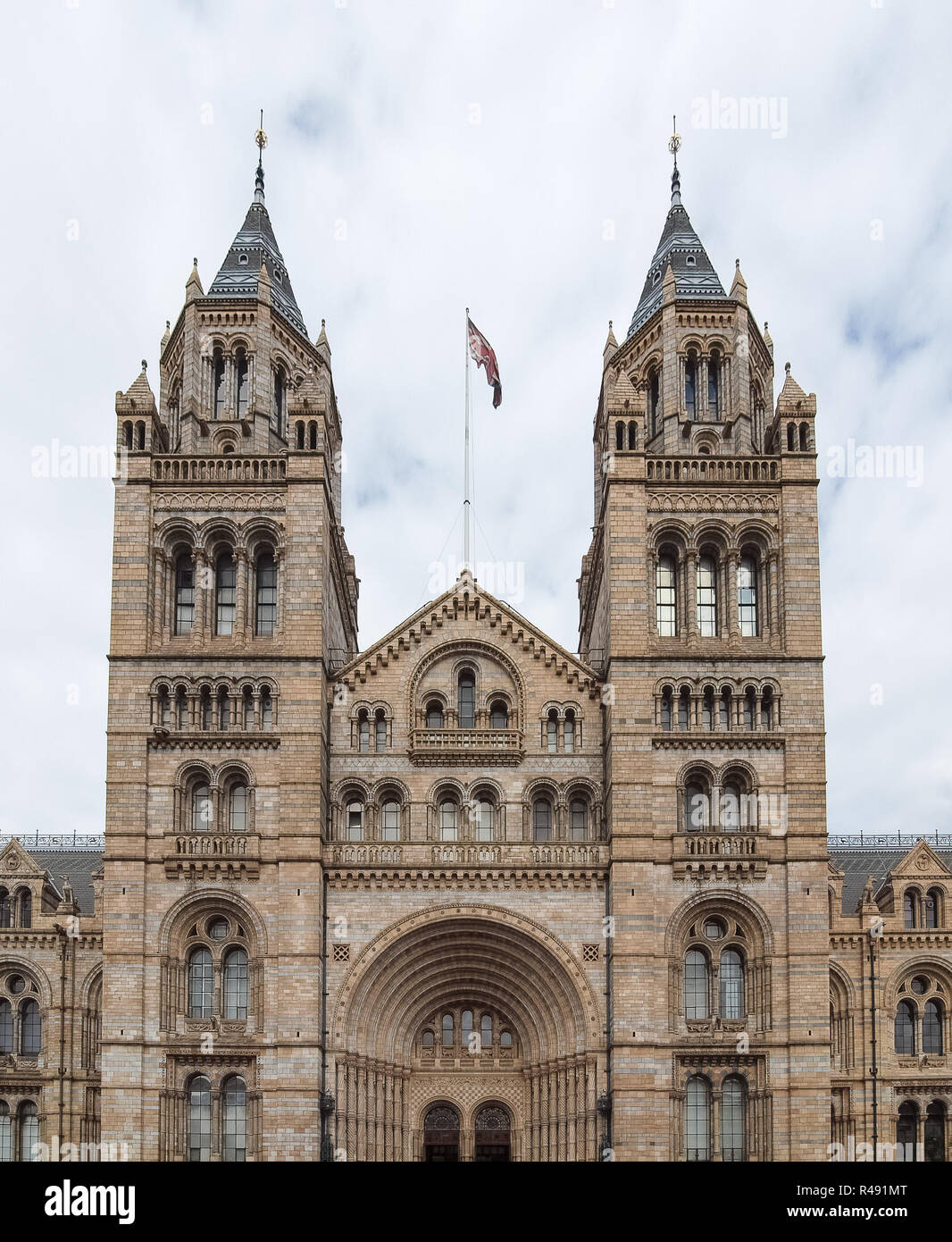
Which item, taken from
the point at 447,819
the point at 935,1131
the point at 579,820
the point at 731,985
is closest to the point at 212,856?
the point at 447,819

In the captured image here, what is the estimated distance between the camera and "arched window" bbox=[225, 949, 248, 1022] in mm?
46750

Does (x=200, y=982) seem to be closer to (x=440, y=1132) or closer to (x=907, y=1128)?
(x=440, y=1132)

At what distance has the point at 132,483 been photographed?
4981 centimetres

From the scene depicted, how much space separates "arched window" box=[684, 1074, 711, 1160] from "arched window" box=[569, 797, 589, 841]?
873cm

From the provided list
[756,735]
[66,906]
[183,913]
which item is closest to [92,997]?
[66,906]

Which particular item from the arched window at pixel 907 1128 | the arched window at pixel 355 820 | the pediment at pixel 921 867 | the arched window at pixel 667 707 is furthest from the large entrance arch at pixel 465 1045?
the pediment at pixel 921 867

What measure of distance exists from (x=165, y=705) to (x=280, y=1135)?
1447 cm

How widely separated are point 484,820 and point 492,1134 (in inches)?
421

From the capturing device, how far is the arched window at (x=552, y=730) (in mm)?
49656

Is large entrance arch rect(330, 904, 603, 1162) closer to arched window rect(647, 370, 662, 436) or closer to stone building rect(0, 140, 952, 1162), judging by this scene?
stone building rect(0, 140, 952, 1162)

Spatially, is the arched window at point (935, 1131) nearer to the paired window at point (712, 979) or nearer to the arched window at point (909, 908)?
the arched window at point (909, 908)

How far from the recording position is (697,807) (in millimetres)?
48031

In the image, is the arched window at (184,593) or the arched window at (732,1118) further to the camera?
the arched window at (184,593)

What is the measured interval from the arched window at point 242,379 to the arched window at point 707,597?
58.3 ft
